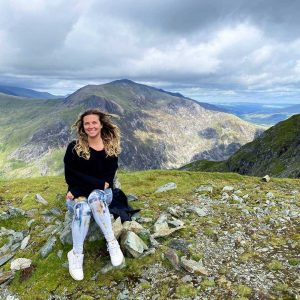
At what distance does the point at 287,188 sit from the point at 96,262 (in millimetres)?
22361

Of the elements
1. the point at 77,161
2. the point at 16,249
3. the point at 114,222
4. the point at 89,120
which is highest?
the point at 89,120

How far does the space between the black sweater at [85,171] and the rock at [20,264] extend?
377 cm

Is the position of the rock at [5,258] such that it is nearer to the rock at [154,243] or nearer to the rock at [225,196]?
the rock at [154,243]

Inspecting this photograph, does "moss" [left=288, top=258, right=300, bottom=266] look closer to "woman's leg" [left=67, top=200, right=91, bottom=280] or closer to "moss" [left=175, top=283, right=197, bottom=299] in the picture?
"moss" [left=175, top=283, right=197, bottom=299]

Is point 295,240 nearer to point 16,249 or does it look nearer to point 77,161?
point 77,161

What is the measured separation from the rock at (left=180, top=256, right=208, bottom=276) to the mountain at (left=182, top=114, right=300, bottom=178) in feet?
334

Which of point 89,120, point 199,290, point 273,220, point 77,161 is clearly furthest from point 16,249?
point 273,220

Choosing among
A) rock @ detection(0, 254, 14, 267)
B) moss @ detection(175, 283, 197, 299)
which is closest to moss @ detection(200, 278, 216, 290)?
moss @ detection(175, 283, 197, 299)

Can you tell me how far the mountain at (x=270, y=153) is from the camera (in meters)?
119

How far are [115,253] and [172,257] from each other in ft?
7.83

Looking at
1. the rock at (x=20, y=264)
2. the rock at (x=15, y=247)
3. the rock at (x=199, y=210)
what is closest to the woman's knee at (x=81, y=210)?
the rock at (x=20, y=264)

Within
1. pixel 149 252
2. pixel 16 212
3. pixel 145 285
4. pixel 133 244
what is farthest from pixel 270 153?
pixel 145 285

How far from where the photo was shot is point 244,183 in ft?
105

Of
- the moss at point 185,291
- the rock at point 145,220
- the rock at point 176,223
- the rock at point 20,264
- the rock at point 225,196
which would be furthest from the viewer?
the rock at point 225,196
